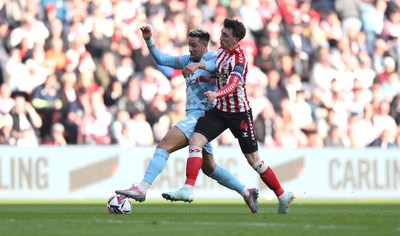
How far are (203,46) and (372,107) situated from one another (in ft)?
37.4

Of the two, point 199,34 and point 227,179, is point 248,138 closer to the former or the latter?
point 227,179

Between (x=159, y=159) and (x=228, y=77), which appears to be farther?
(x=228, y=77)

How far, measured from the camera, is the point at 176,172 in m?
20.8

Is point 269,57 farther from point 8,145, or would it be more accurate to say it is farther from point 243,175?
point 8,145

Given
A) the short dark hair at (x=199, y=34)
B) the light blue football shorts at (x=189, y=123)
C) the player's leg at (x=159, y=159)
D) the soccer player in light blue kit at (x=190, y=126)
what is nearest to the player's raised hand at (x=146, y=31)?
the soccer player in light blue kit at (x=190, y=126)

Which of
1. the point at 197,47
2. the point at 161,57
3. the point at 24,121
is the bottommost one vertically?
the point at 24,121

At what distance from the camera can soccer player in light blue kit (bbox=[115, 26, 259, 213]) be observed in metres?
12.5

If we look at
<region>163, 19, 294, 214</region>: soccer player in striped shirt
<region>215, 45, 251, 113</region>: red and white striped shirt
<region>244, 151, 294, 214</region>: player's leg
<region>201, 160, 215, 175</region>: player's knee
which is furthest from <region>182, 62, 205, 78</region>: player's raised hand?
<region>201, 160, 215, 175</region>: player's knee

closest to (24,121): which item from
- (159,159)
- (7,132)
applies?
(7,132)
